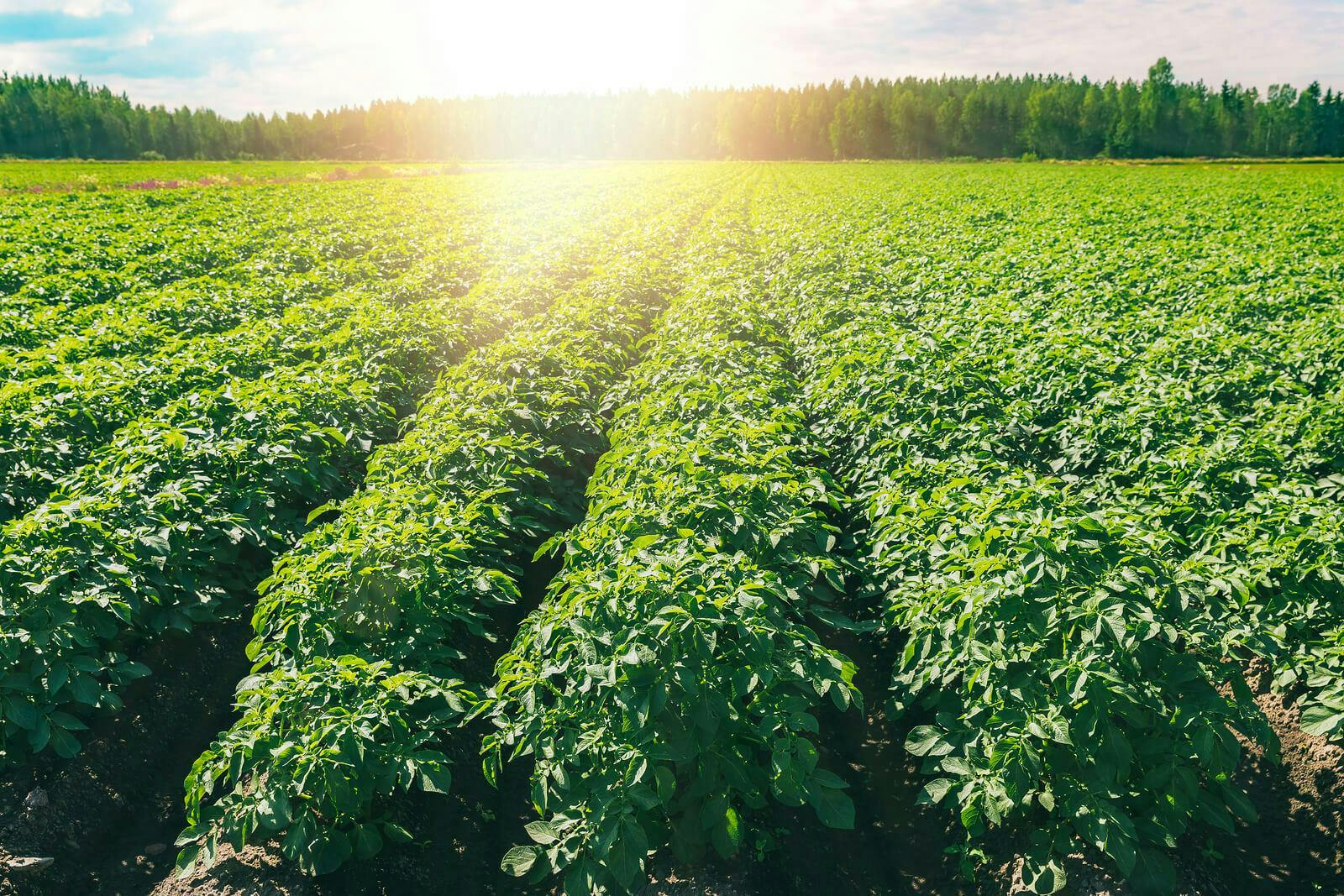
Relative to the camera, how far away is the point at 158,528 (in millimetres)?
4887

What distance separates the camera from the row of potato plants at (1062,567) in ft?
10.9

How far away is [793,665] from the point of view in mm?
3512

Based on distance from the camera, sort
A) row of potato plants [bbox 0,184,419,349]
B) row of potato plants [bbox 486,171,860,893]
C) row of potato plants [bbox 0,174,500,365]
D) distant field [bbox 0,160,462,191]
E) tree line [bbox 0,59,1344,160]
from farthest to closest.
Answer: tree line [bbox 0,59,1344,160] → distant field [bbox 0,160,462,191] → row of potato plants [bbox 0,184,419,349] → row of potato plants [bbox 0,174,500,365] → row of potato plants [bbox 486,171,860,893]

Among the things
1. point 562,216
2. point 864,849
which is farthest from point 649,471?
point 562,216

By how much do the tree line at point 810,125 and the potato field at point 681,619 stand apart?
360 feet

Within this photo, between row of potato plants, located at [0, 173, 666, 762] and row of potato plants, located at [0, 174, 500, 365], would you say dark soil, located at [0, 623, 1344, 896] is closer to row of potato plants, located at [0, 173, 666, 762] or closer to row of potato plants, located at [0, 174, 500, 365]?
row of potato plants, located at [0, 173, 666, 762]

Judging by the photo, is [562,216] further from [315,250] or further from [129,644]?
[129,644]

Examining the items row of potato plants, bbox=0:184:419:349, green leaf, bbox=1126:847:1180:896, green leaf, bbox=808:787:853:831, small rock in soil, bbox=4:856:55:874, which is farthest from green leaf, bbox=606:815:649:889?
row of potato plants, bbox=0:184:419:349

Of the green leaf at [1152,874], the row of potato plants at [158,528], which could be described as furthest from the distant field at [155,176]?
the green leaf at [1152,874]

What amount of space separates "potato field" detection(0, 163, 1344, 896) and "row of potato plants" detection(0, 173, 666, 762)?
4 cm

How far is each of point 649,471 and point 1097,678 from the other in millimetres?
3075

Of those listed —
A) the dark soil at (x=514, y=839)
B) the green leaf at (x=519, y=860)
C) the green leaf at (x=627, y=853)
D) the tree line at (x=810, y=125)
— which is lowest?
the dark soil at (x=514, y=839)

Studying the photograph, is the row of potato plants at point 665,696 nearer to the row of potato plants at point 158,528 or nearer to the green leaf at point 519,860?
the green leaf at point 519,860

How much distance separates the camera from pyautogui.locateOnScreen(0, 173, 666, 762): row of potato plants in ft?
13.2
